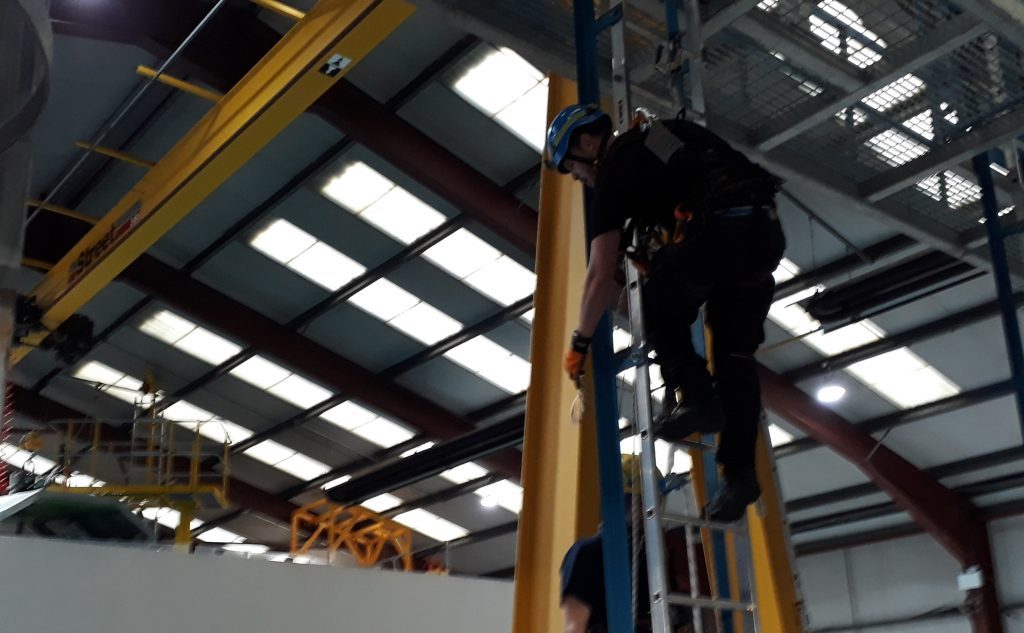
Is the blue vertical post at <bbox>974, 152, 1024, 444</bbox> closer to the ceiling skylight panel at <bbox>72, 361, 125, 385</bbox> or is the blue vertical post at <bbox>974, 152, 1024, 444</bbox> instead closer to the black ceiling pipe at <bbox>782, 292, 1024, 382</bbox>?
the black ceiling pipe at <bbox>782, 292, 1024, 382</bbox>

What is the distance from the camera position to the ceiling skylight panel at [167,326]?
61.1 feet

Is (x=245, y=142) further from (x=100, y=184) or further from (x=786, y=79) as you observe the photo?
(x=786, y=79)

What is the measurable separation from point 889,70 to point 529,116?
7.96 metres

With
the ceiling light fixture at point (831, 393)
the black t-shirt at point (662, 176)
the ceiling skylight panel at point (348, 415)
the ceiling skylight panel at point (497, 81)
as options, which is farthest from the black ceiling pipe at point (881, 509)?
the black t-shirt at point (662, 176)

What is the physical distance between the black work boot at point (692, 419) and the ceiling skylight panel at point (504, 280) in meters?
12.0

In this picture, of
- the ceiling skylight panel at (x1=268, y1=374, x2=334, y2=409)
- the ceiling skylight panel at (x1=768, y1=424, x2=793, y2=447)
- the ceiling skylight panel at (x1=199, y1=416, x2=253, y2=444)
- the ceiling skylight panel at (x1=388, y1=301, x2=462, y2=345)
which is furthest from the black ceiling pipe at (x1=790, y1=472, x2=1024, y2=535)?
the ceiling skylight panel at (x1=199, y1=416, x2=253, y2=444)

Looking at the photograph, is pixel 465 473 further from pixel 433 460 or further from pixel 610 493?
pixel 610 493

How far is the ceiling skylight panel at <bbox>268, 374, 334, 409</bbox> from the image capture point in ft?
64.6

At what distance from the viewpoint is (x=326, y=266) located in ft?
55.2

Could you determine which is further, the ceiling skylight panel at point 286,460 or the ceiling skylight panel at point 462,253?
the ceiling skylight panel at point 286,460

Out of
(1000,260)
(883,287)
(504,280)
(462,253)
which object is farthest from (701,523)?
(504,280)

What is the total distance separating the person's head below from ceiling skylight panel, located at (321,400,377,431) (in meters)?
16.0

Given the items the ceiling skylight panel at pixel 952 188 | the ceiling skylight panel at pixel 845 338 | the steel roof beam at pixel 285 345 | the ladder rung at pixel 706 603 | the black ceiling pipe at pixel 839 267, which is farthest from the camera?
the steel roof beam at pixel 285 345

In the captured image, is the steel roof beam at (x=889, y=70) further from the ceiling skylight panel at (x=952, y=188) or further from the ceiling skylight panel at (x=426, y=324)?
the ceiling skylight panel at (x=426, y=324)
